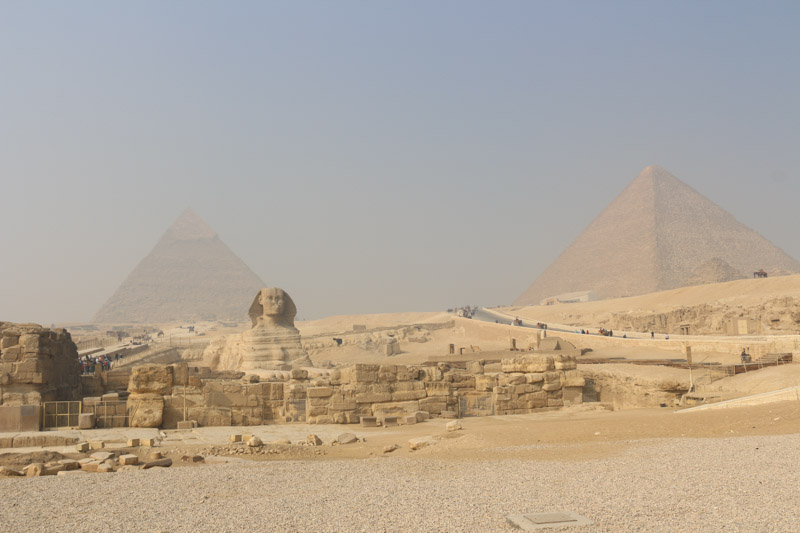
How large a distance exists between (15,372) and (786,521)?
32.8ft

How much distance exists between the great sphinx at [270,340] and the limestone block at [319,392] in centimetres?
1116

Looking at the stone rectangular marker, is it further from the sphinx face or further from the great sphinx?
the sphinx face

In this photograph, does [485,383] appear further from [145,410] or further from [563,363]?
[145,410]

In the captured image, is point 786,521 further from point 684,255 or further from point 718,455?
point 684,255

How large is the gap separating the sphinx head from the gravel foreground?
17523 mm

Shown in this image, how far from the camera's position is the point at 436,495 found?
493 cm

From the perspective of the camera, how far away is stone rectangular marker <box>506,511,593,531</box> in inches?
159

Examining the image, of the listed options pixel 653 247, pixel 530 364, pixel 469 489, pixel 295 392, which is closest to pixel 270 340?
pixel 295 392

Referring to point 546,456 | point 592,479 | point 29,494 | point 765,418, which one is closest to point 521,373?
point 765,418

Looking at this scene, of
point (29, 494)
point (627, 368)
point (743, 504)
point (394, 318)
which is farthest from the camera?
point (394, 318)

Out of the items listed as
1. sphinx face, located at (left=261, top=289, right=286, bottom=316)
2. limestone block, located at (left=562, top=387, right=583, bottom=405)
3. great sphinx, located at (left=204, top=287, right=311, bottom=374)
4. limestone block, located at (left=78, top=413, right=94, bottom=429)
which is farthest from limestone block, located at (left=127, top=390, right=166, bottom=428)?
sphinx face, located at (left=261, top=289, right=286, bottom=316)

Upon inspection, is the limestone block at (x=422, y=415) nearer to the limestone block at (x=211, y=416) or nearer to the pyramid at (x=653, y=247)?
the limestone block at (x=211, y=416)

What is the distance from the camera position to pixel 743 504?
4.34 meters

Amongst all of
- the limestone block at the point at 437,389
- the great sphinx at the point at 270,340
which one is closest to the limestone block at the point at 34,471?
the limestone block at the point at 437,389
